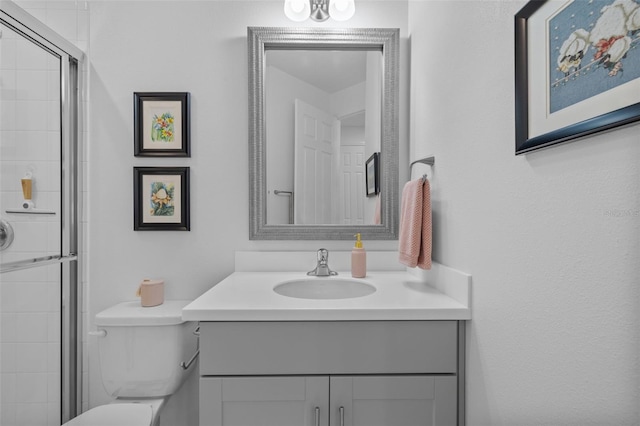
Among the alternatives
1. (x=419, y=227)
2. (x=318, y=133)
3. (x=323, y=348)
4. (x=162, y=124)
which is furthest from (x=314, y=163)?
(x=323, y=348)

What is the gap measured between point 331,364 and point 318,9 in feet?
4.69

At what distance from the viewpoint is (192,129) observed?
5.06 ft

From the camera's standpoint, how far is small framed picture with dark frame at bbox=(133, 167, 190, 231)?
1.52 metres

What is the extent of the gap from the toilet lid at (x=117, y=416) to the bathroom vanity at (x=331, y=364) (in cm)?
42

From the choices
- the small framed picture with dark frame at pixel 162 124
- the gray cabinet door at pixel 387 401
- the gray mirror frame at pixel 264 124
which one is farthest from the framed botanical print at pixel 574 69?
the small framed picture with dark frame at pixel 162 124

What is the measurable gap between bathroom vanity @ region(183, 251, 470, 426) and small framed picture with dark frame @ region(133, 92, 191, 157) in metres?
0.88

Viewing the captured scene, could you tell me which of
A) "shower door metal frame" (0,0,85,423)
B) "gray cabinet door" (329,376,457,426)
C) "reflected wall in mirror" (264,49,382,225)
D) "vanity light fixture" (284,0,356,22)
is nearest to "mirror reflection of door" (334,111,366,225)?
"reflected wall in mirror" (264,49,382,225)

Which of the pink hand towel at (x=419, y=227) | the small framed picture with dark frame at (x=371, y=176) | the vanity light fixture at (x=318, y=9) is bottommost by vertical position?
the pink hand towel at (x=419, y=227)

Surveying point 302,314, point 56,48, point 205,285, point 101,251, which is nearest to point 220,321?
point 302,314

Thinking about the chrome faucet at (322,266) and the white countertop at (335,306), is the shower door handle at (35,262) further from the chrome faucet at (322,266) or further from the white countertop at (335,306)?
the chrome faucet at (322,266)

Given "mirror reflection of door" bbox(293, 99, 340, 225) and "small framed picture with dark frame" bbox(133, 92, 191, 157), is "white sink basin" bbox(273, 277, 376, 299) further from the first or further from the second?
"small framed picture with dark frame" bbox(133, 92, 191, 157)

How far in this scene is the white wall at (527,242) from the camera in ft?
1.65

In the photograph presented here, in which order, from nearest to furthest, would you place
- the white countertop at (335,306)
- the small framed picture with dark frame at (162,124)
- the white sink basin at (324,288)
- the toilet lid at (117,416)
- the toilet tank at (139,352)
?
the white countertop at (335,306), the toilet lid at (117,416), the toilet tank at (139,352), the white sink basin at (324,288), the small framed picture with dark frame at (162,124)

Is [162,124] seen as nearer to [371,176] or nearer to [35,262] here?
[35,262]
